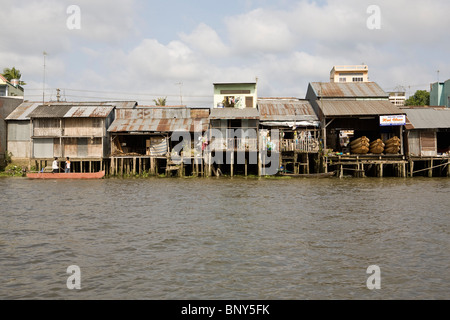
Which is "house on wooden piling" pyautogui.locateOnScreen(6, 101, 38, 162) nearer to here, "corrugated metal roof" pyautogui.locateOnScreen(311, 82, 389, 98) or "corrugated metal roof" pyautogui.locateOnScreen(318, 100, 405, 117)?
"corrugated metal roof" pyautogui.locateOnScreen(318, 100, 405, 117)

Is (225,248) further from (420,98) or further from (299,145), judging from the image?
(420,98)

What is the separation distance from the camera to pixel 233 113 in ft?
107

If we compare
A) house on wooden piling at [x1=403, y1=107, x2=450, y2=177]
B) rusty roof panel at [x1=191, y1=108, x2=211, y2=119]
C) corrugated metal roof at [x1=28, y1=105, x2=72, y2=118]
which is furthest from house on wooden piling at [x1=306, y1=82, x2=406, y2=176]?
corrugated metal roof at [x1=28, y1=105, x2=72, y2=118]

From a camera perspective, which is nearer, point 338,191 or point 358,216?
point 358,216

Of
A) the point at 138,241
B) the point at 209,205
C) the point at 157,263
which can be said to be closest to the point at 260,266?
the point at 157,263

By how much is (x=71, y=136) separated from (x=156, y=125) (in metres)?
6.71

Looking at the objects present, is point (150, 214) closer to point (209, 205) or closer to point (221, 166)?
point (209, 205)

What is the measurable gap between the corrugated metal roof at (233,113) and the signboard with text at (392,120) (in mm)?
9534

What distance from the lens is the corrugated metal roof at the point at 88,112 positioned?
32.7 metres

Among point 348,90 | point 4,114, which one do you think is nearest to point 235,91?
point 348,90

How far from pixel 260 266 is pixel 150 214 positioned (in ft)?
23.6

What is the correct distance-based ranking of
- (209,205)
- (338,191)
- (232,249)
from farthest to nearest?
(338,191), (209,205), (232,249)
